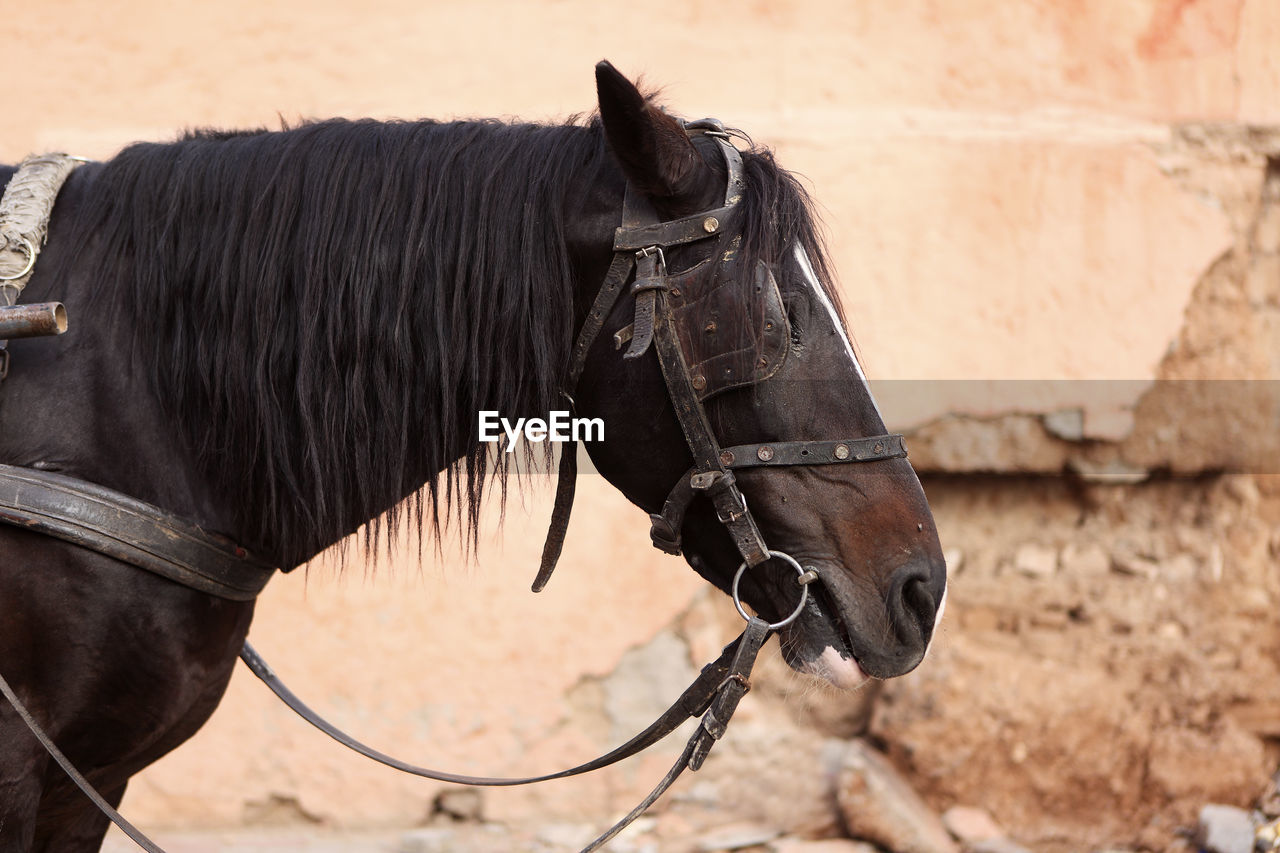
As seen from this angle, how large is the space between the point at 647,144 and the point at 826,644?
0.74 metres

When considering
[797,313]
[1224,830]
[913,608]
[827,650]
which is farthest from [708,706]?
[1224,830]

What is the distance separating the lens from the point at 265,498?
5.13ft

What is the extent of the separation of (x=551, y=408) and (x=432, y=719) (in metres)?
2.18

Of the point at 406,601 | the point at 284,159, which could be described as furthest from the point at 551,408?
the point at 406,601

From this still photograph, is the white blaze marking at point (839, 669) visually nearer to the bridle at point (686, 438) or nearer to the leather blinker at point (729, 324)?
the bridle at point (686, 438)

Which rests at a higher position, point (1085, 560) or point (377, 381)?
point (377, 381)

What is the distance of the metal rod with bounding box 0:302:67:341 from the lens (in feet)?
4.46

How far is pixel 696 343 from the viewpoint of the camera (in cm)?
146

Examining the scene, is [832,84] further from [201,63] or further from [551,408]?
[551,408]

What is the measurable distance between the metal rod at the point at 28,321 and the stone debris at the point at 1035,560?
320 cm

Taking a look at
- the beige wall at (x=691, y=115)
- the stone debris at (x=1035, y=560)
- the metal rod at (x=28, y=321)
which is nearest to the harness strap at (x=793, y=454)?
the metal rod at (x=28, y=321)

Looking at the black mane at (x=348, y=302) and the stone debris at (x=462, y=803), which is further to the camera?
the stone debris at (x=462, y=803)

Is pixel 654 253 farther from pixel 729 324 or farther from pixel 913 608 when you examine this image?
pixel 913 608

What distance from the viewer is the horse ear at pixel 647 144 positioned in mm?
1360
